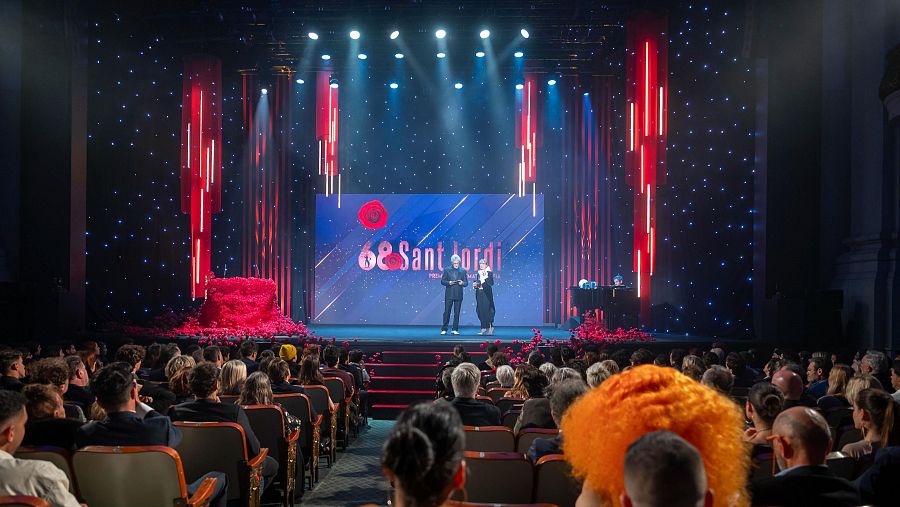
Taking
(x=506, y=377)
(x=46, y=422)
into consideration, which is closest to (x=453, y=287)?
(x=506, y=377)

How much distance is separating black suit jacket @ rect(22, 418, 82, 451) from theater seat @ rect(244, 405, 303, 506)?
1.10 metres

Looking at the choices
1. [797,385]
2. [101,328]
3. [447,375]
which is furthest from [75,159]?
[797,385]

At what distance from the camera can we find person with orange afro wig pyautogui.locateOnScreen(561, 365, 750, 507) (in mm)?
1616

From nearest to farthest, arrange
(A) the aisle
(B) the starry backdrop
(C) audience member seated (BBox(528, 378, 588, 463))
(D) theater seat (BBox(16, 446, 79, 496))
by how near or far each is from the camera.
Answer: (D) theater seat (BBox(16, 446, 79, 496)) → (C) audience member seated (BBox(528, 378, 588, 463)) → (A) the aisle → (B) the starry backdrop

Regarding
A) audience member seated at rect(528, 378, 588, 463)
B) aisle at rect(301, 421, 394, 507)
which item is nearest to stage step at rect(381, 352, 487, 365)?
aisle at rect(301, 421, 394, 507)

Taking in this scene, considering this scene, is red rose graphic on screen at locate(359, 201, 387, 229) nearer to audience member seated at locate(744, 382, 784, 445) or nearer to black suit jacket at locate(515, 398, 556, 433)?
black suit jacket at locate(515, 398, 556, 433)

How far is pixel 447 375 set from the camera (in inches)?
238

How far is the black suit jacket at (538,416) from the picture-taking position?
4145 millimetres

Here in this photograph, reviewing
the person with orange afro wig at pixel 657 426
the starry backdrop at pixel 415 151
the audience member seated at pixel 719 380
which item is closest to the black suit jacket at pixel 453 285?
the starry backdrop at pixel 415 151

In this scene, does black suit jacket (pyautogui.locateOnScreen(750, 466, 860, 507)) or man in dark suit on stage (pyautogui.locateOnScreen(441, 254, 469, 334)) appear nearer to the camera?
black suit jacket (pyautogui.locateOnScreen(750, 466, 860, 507))

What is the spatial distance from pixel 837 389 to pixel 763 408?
6.73 ft

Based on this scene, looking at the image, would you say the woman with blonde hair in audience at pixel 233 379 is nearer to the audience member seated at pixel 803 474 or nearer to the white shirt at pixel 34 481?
the white shirt at pixel 34 481

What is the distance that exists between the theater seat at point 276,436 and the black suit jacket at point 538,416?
4.81 ft

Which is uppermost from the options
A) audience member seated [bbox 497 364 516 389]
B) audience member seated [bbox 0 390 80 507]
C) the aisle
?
audience member seated [bbox 0 390 80 507]
